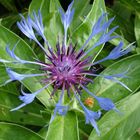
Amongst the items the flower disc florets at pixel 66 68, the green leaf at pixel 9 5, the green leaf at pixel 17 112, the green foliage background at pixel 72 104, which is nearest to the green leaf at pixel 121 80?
the green foliage background at pixel 72 104

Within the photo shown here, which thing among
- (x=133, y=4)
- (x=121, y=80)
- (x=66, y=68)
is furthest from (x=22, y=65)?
(x=133, y=4)

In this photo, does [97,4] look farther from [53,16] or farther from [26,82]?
[26,82]

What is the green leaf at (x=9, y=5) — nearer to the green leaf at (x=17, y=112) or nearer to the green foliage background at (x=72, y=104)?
the green foliage background at (x=72, y=104)

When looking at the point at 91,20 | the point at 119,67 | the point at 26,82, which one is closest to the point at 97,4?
the point at 91,20

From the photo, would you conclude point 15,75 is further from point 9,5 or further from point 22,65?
point 9,5

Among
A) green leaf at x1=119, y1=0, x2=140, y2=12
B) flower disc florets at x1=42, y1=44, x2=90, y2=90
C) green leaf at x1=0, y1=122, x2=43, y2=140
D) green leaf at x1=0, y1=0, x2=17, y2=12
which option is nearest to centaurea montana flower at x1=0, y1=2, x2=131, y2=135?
flower disc florets at x1=42, y1=44, x2=90, y2=90
